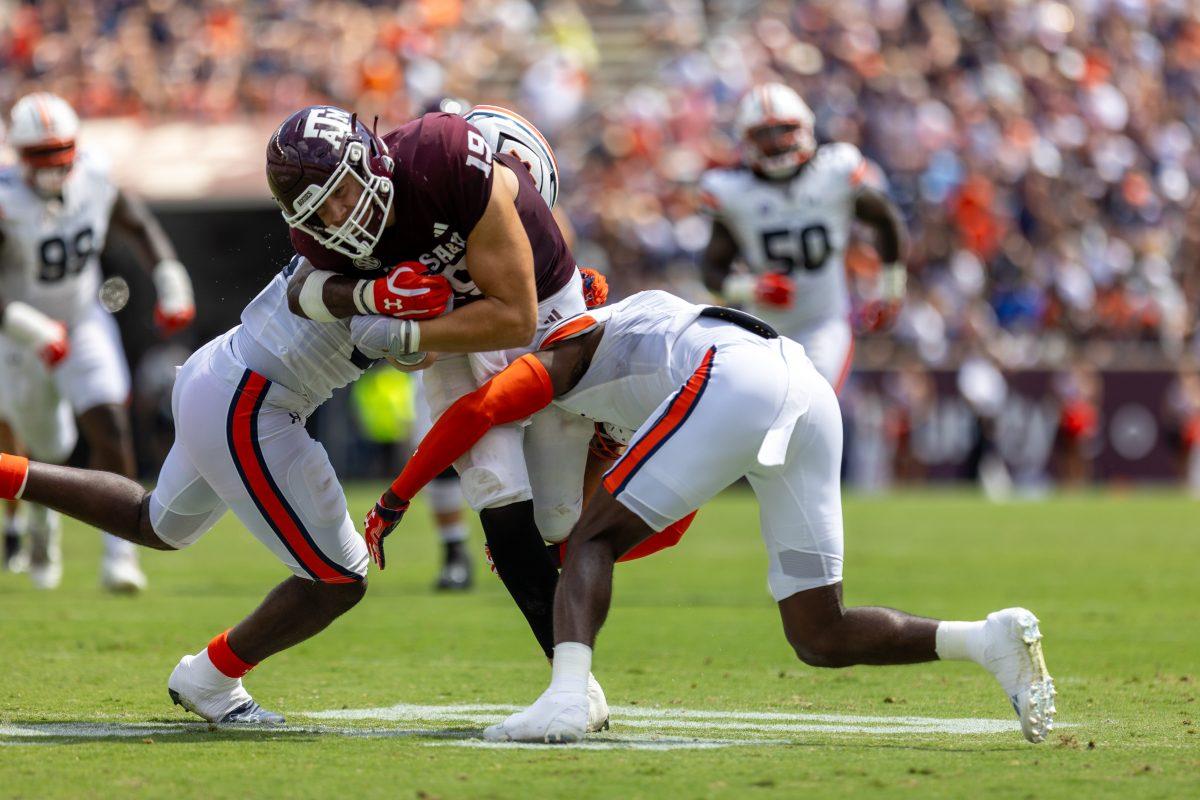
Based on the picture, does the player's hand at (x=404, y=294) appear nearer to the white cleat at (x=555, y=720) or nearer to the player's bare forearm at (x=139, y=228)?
the white cleat at (x=555, y=720)

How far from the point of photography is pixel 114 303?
8.54 meters

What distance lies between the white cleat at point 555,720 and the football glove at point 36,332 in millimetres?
4676

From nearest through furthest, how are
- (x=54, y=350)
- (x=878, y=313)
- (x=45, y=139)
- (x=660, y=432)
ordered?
(x=660, y=432) < (x=54, y=350) < (x=45, y=139) < (x=878, y=313)

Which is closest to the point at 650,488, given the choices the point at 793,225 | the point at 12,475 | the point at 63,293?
the point at 12,475

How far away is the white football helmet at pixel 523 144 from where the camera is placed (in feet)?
17.3

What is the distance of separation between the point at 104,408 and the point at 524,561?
463 cm

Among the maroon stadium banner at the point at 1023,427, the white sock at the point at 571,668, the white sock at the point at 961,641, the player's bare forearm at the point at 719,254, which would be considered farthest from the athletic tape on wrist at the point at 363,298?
the maroon stadium banner at the point at 1023,427

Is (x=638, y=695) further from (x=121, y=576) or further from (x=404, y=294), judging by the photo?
(x=121, y=576)

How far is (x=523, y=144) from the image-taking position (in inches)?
209

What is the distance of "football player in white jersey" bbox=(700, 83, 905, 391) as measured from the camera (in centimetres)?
885

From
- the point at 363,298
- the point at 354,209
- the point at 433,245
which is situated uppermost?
the point at 354,209

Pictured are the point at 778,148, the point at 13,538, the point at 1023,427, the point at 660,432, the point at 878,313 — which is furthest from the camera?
the point at 1023,427

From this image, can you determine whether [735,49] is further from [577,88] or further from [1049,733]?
[1049,733]

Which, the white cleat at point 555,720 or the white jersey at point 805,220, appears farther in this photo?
the white jersey at point 805,220
